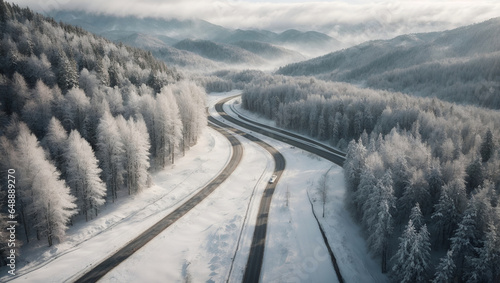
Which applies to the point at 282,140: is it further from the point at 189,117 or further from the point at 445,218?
the point at 445,218

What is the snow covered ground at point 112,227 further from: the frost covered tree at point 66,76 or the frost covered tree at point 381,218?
the frost covered tree at point 66,76

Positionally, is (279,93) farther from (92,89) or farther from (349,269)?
(349,269)

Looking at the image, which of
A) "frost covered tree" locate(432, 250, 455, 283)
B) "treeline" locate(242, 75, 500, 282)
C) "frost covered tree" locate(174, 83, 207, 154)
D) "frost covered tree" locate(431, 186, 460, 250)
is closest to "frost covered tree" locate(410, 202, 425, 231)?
"treeline" locate(242, 75, 500, 282)

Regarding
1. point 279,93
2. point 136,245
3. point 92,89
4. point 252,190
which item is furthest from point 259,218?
point 279,93

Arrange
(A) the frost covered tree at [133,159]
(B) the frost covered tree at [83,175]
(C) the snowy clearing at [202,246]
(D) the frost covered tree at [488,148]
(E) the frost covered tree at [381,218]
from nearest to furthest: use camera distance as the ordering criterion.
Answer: (C) the snowy clearing at [202,246]
(E) the frost covered tree at [381,218]
(B) the frost covered tree at [83,175]
(D) the frost covered tree at [488,148]
(A) the frost covered tree at [133,159]

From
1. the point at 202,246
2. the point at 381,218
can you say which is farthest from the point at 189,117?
the point at 381,218

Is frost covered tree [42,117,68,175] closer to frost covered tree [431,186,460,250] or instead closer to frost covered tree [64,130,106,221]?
frost covered tree [64,130,106,221]

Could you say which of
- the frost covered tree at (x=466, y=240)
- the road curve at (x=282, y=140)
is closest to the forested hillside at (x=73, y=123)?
the road curve at (x=282, y=140)
